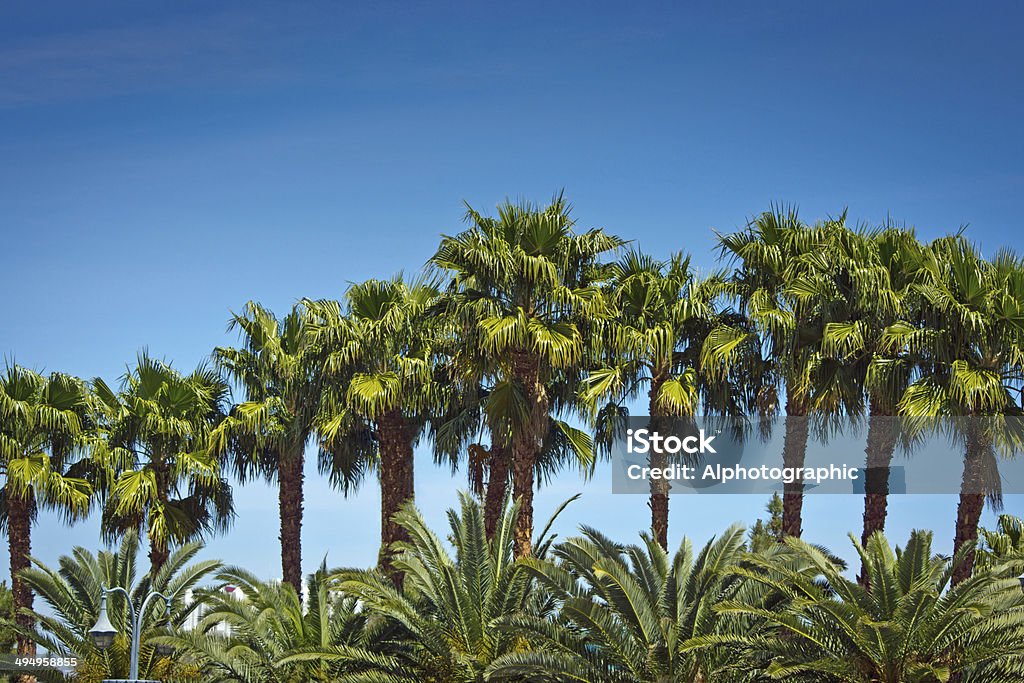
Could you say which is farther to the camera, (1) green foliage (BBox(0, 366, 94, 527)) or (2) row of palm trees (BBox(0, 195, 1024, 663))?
(1) green foliage (BBox(0, 366, 94, 527))

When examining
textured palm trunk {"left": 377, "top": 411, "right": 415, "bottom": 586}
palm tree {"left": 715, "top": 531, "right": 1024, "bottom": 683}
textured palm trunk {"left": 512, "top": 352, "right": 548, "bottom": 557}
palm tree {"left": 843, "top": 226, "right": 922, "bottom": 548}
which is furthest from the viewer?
textured palm trunk {"left": 377, "top": 411, "right": 415, "bottom": 586}

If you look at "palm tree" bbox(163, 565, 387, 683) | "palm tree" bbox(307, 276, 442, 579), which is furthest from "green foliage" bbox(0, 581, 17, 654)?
"palm tree" bbox(307, 276, 442, 579)

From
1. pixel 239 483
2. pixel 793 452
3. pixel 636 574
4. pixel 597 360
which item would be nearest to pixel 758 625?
pixel 636 574


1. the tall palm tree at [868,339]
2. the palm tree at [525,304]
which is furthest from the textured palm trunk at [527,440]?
the tall palm tree at [868,339]

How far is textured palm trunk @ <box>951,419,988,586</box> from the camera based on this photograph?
23.7 m

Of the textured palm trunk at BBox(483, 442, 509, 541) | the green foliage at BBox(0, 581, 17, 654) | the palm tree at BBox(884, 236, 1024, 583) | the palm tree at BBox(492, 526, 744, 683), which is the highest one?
the palm tree at BBox(884, 236, 1024, 583)

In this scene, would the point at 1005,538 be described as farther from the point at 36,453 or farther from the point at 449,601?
the point at 36,453

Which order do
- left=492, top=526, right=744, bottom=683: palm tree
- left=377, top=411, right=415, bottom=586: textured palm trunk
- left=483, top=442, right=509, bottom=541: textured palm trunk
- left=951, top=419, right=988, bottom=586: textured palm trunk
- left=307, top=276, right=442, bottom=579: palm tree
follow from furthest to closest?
left=377, top=411, right=415, bottom=586: textured palm trunk < left=307, top=276, right=442, bottom=579: palm tree < left=483, top=442, right=509, bottom=541: textured palm trunk < left=951, top=419, right=988, bottom=586: textured palm trunk < left=492, top=526, right=744, bottom=683: palm tree

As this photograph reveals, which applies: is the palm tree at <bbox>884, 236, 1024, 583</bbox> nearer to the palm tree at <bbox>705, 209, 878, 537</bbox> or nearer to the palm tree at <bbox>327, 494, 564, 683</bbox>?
the palm tree at <bbox>705, 209, 878, 537</bbox>

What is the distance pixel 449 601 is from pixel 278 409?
11691 mm

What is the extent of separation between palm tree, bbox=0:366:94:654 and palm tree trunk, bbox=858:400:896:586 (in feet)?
56.9

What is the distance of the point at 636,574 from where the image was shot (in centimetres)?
2202

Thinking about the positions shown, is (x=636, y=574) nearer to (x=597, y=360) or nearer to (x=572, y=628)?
(x=572, y=628)

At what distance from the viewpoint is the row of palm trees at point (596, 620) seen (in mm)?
19844
